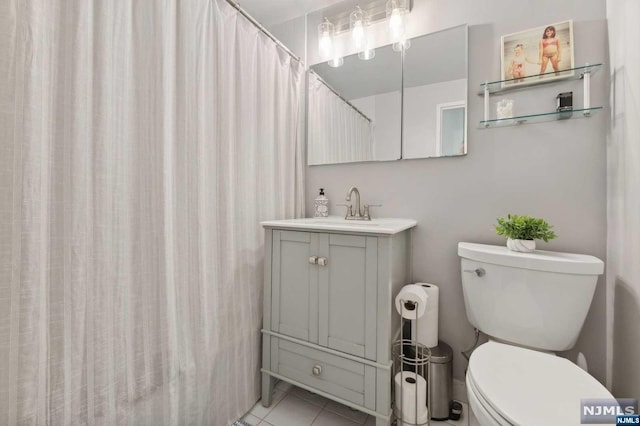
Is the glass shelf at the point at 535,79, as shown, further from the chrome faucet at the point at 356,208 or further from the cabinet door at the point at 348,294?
the cabinet door at the point at 348,294

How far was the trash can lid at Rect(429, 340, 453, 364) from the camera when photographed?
1.28 meters

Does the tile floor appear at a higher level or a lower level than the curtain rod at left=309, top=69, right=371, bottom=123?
lower

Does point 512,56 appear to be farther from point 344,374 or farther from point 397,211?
point 344,374

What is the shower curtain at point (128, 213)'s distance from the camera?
2.20ft

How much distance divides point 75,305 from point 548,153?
1.90 m

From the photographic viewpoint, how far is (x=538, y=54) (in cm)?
125

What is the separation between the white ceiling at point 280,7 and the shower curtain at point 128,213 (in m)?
0.59

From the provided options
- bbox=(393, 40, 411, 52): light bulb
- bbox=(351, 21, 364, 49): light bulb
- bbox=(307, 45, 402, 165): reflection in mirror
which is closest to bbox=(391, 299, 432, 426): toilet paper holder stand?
bbox=(307, 45, 402, 165): reflection in mirror

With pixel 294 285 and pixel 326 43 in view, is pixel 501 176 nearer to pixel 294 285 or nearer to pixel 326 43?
pixel 294 285

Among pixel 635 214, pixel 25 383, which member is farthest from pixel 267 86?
pixel 635 214

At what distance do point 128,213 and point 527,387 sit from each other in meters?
1.35

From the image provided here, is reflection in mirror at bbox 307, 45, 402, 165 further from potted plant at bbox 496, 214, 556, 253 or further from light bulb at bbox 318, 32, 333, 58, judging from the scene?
potted plant at bbox 496, 214, 556, 253

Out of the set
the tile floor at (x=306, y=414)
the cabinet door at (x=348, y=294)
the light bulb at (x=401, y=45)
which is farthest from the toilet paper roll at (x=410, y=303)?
the light bulb at (x=401, y=45)

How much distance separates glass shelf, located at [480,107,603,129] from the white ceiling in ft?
4.14
